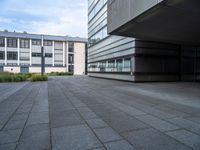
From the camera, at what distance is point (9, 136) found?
3.82m

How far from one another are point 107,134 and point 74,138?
0.79 metres

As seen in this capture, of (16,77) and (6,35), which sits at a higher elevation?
(6,35)

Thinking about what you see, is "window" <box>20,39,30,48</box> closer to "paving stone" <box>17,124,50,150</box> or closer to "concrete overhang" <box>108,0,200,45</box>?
"concrete overhang" <box>108,0,200,45</box>

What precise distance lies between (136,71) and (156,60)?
3005mm

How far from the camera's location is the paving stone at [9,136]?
3.56 m

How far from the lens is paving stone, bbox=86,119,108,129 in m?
4.49

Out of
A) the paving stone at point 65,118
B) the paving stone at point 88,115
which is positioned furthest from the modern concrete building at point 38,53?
the paving stone at point 88,115

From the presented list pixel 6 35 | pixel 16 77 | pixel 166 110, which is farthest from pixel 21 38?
pixel 166 110

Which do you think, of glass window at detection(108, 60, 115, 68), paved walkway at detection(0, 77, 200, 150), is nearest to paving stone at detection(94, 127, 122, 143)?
paved walkway at detection(0, 77, 200, 150)

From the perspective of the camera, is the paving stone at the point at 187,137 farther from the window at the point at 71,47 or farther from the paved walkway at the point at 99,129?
the window at the point at 71,47

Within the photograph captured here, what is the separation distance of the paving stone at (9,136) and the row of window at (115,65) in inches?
618

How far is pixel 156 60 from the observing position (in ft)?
61.4

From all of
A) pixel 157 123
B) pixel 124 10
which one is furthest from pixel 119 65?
pixel 157 123

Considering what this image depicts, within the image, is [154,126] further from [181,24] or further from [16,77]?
[16,77]
